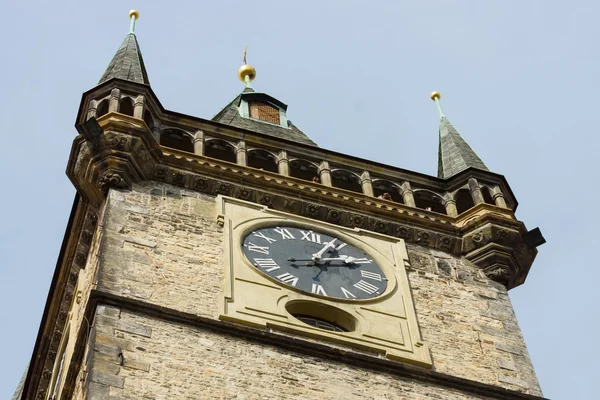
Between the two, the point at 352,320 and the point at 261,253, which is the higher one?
the point at 261,253

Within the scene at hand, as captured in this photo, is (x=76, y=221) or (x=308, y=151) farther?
(x=308, y=151)

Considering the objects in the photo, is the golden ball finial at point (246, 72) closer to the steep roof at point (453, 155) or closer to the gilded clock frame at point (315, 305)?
the steep roof at point (453, 155)

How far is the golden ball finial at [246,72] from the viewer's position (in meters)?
27.4

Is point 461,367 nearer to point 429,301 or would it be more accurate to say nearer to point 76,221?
point 429,301

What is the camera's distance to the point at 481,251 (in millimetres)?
18547

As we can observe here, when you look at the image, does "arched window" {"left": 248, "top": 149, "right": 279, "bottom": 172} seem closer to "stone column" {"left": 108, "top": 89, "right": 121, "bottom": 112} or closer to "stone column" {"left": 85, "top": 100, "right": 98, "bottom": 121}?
"stone column" {"left": 108, "top": 89, "right": 121, "bottom": 112}

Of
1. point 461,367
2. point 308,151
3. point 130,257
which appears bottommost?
point 461,367

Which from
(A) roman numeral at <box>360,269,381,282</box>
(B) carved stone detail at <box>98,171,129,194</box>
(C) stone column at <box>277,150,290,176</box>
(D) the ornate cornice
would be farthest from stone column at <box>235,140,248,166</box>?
(A) roman numeral at <box>360,269,381,282</box>

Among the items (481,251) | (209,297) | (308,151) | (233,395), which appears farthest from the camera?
(308,151)

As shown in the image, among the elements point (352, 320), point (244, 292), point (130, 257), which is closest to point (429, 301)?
point (352, 320)

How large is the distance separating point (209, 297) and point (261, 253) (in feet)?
4.99

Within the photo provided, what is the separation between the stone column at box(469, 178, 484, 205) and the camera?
1956 centimetres

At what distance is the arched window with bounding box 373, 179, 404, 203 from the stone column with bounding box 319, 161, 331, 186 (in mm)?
676

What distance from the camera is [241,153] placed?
19328 millimetres
